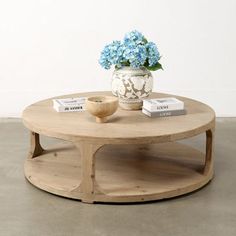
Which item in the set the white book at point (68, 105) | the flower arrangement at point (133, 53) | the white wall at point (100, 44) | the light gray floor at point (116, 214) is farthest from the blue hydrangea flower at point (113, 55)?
the white wall at point (100, 44)

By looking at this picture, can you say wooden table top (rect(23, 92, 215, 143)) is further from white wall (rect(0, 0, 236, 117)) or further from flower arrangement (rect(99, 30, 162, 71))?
white wall (rect(0, 0, 236, 117))

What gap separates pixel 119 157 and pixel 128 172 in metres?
0.28

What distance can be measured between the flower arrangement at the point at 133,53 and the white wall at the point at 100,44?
1.56m

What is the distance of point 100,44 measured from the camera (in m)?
4.55

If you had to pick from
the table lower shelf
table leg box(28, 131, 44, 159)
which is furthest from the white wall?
table leg box(28, 131, 44, 159)

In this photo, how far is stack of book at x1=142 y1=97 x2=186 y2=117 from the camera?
2.91m

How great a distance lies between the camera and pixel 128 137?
254 centimetres

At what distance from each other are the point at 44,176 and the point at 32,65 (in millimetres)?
1894

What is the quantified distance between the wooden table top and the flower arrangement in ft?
0.97

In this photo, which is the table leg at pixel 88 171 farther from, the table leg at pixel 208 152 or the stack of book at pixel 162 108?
the table leg at pixel 208 152

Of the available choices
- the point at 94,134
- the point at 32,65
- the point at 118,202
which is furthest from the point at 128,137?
the point at 32,65

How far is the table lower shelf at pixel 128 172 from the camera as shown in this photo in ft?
8.87

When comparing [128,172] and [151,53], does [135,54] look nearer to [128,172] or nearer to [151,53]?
[151,53]

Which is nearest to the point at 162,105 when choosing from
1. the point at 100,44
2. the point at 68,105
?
the point at 68,105
